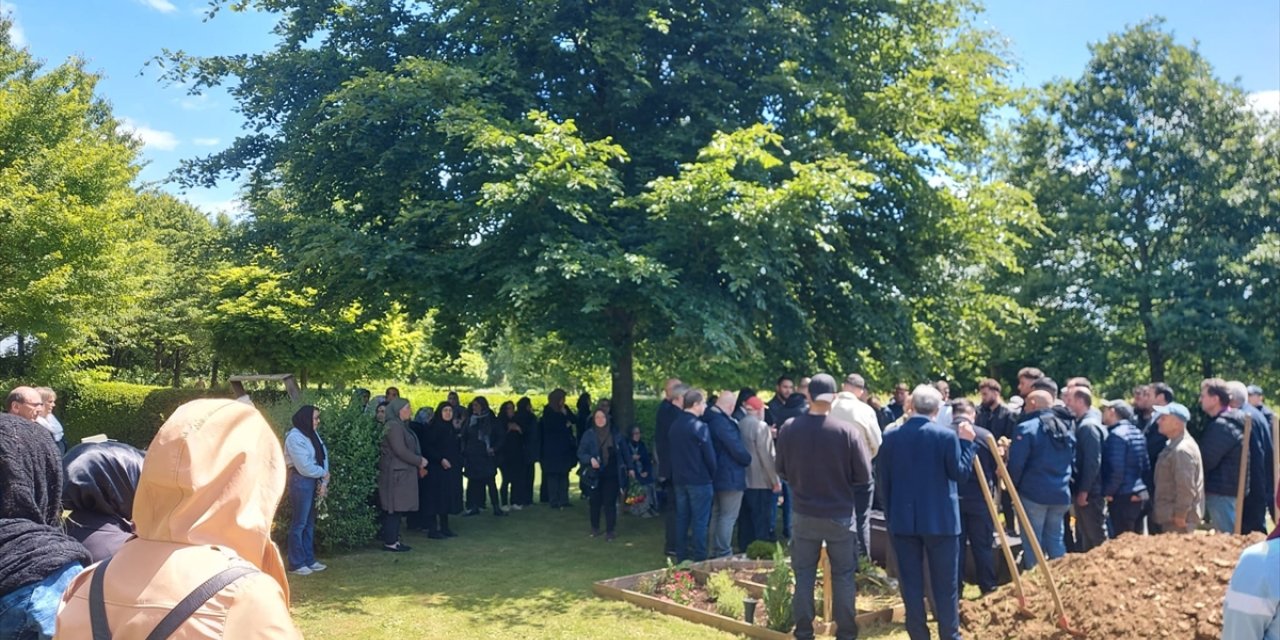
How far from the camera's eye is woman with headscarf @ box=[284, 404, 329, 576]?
32.3ft

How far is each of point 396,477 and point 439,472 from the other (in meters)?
1.16

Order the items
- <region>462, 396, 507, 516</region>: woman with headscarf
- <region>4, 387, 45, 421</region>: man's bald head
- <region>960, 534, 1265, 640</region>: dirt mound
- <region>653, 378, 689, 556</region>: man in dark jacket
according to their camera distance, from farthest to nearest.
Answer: <region>462, 396, 507, 516</region>: woman with headscarf
<region>653, 378, 689, 556</region>: man in dark jacket
<region>4, 387, 45, 421</region>: man's bald head
<region>960, 534, 1265, 640</region>: dirt mound

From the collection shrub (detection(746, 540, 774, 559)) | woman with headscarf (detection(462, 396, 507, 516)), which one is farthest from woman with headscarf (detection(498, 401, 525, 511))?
shrub (detection(746, 540, 774, 559))

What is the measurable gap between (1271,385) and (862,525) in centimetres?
2323

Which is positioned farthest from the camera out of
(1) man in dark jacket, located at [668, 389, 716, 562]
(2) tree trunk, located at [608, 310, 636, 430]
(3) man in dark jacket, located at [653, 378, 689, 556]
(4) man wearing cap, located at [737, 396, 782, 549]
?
(2) tree trunk, located at [608, 310, 636, 430]

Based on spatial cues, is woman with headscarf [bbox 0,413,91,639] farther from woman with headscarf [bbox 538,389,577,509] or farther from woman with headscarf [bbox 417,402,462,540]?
woman with headscarf [bbox 538,389,577,509]

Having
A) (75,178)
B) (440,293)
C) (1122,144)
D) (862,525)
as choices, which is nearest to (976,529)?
(862,525)

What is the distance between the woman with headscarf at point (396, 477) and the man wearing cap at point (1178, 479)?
8.59 meters

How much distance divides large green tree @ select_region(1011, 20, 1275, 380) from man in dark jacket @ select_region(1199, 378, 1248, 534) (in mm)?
16344

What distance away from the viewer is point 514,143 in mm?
11156

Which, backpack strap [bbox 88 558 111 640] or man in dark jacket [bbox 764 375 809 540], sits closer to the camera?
backpack strap [bbox 88 558 111 640]

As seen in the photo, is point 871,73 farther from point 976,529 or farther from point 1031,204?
point 976,529

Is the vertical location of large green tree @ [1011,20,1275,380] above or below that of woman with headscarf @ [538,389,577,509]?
above

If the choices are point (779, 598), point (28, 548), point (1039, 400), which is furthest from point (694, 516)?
Result: point (28, 548)
